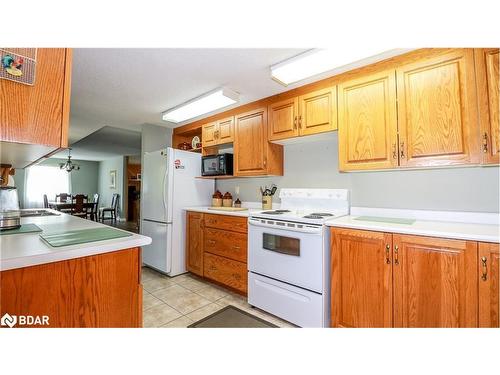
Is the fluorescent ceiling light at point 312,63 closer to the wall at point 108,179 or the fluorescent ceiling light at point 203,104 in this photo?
the fluorescent ceiling light at point 203,104

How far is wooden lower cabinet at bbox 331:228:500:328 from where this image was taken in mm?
1178

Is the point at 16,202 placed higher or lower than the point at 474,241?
higher

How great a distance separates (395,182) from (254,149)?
1446 millimetres

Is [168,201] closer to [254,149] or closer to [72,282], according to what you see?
[254,149]

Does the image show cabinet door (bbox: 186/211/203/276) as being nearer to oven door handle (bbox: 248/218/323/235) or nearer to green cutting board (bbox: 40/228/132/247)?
oven door handle (bbox: 248/218/323/235)

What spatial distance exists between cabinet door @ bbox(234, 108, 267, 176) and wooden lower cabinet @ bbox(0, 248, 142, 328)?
5.65 ft

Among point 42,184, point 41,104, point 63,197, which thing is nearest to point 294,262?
point 41,104

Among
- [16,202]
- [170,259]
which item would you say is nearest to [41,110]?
[16,202]

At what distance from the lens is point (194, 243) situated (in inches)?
113

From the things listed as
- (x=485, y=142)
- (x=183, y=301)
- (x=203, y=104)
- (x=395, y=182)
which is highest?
(x=203, y=104)

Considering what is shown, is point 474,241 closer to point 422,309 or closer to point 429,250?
point 429,250

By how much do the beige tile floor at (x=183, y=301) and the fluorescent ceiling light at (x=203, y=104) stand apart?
6.96 ft

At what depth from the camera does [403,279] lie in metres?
1.40
